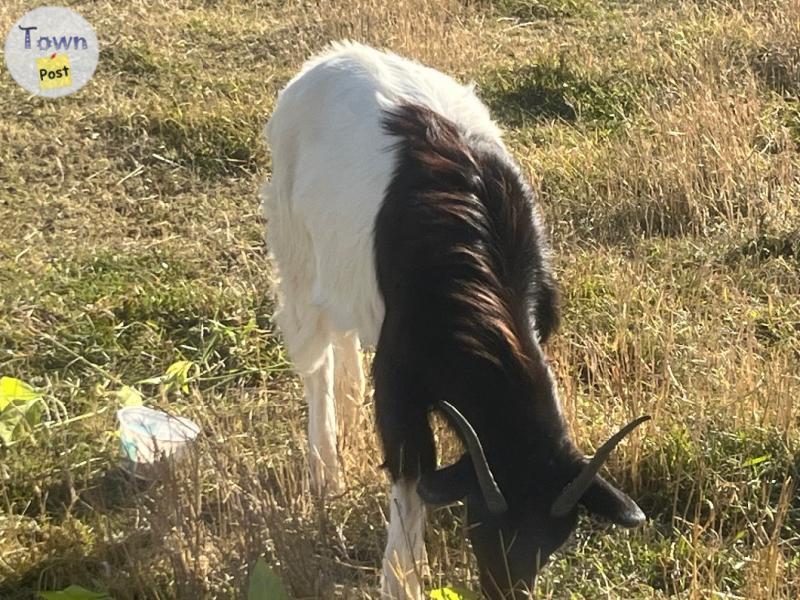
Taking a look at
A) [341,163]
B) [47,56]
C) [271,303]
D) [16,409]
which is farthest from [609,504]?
[47,56]

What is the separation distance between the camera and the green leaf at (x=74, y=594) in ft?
10.9

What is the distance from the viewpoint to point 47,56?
8211 millimetres

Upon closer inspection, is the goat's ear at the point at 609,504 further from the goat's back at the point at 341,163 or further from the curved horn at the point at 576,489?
the goat's back at the point at 341,163

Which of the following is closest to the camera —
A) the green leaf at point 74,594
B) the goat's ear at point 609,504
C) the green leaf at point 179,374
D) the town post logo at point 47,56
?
the goat's ear at point 609,504

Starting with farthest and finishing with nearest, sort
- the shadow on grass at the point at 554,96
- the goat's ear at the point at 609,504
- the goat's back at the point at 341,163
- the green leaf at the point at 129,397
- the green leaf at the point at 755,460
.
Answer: the shadow on grass at the point at 554,96
the green leaf at the point at 129,397
the green leaf at the point at 755,460
the goat's back at the point at 341,163
the goat's ear at the point at 609,504

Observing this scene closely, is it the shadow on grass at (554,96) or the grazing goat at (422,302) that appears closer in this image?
the grazing goat at (422,302)

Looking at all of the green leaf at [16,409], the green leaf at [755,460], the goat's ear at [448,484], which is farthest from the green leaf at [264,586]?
the green leaf at [755,460]

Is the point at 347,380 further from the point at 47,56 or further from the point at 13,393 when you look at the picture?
the point at 47,56

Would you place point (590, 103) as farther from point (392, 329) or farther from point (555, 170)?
point (392, 329)

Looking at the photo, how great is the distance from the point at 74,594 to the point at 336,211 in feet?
5.23

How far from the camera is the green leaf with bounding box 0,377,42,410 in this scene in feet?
14.6

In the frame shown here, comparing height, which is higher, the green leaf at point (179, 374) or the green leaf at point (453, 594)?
the green leaf at point (453, 594)

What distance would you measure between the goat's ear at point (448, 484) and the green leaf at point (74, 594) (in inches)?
44.8

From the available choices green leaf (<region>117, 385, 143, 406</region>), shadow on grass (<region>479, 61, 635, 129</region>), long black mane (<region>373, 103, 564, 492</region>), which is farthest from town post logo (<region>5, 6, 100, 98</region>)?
long black mane (<region>373, 103, 564, 492</region>)
